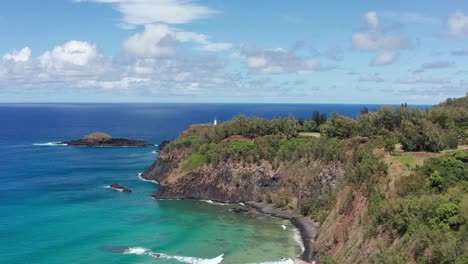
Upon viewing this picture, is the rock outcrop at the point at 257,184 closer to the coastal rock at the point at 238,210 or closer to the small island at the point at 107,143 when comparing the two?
the coastal rock at the point at 238,210

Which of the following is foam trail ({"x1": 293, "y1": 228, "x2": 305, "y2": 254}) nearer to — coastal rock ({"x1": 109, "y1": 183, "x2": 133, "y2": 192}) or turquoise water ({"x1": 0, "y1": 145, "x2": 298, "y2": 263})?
turquoise water ({"x1": 0, "y1": 145, "x2": 298, "y2": 263})

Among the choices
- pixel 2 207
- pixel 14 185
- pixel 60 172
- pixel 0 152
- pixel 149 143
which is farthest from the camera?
pixel 149 143

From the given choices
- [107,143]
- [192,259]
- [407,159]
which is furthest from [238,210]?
[107,143]

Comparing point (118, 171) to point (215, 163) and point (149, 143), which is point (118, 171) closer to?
point (215, 163)

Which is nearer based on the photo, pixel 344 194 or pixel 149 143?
pixel 344 194

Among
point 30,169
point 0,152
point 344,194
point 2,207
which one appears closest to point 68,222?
point 2,207

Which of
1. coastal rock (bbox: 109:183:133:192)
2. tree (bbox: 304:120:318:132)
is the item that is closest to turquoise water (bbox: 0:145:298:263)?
coastal rock (bbox: 109:183:133:192)

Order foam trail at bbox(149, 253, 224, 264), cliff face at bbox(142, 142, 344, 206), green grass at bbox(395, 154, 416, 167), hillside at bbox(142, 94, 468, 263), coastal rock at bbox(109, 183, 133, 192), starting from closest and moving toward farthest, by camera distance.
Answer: hillside at bbox(142, 94, 468, 263) → foam trail at bbox(149, 253, 224, 264) → green grass at bbox(395, 154, 416, 167) → cliff face at bbox(142, 142, 344, 206) → coastal rock at bbox(109, 183, 133, 192)
